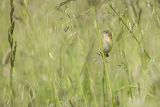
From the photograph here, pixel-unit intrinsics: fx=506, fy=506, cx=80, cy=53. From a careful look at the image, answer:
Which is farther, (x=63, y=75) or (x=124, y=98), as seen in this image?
(x=63, y=75)

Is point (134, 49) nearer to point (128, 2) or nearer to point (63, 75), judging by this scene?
point (63, 75)

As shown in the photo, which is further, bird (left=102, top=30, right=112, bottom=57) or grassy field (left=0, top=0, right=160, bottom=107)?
grassy field (left=0, top=0, right=160, bottom=107)

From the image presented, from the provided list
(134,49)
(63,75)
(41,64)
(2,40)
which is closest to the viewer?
(63,75)

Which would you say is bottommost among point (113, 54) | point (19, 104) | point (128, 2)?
point (19, 104)

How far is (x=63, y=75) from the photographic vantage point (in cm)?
215

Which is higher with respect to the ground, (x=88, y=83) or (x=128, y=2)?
(x=128, y=2)

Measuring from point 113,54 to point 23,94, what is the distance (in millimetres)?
397

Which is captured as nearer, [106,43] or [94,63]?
[106,43]

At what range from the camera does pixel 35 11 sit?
418 cm

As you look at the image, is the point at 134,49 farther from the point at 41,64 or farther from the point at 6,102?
the point at 6,102

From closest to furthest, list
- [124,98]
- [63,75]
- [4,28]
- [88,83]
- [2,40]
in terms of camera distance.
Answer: [124,98] < [88,83] < [63,75] < [2,40] < [4,28]

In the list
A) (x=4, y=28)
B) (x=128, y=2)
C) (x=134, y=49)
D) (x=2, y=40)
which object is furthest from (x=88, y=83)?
(x=4, y=28)

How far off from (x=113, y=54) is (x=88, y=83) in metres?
0.19

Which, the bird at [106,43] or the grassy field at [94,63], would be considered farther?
the grassy field at [94,63]
